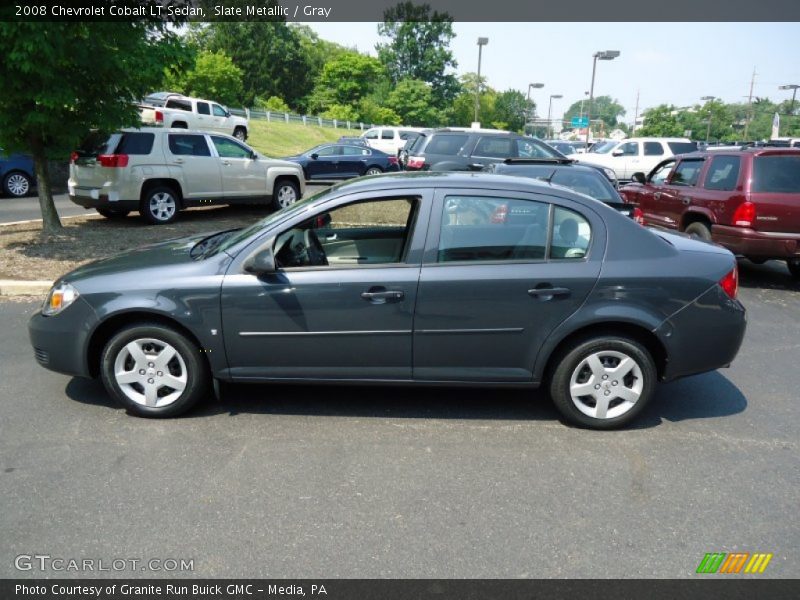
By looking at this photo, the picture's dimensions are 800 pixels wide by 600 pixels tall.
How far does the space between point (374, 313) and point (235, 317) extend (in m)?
0.90

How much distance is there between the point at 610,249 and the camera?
408cm

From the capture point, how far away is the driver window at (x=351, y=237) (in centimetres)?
414

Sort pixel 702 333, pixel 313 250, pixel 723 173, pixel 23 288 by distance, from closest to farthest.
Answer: pixel 702 333 → pixel 313 250 → pixel 23 288 → pixel 723 173

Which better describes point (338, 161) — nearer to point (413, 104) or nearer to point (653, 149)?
point (653, 149)

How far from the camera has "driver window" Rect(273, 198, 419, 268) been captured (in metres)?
4.14

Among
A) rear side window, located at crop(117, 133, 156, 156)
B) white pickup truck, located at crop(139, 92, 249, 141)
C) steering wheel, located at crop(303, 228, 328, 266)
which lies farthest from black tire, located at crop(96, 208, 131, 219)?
white pickup truck, located at crop(139, 92, 249, 141)

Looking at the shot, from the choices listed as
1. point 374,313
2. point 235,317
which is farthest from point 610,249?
point 235,317

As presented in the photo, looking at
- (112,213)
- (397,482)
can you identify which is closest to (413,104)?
(112,213)

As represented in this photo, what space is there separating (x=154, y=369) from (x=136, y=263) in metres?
0.78

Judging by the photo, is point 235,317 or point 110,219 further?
point 110,219

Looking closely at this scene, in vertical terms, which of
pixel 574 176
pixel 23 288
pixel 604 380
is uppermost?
pixel 574 176

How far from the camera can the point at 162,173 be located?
11.4m

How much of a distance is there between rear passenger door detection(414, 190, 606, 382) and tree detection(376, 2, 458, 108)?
92459mm

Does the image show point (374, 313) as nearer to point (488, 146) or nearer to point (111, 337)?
point (111, 337)
